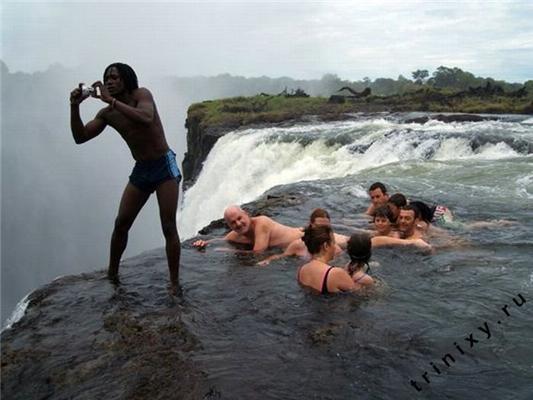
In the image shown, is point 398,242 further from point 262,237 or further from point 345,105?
point 345,105

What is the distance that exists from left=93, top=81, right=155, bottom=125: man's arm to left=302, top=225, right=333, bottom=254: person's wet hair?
1.81 m

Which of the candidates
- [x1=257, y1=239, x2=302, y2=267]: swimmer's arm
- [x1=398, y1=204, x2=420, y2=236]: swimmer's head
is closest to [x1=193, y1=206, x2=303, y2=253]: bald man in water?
[x1=257, y1=239, x2=302, y2=267]: swimmer's arm

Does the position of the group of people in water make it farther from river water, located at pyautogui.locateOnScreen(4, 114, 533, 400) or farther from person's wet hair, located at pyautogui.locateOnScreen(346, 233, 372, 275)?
river water, located at pyautogui.locateOnScreen(4, 114, 533, 400)

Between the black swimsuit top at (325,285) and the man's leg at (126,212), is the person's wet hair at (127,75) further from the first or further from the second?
the black swimsuit top at (325,285)

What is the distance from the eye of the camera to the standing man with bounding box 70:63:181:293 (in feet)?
14.6

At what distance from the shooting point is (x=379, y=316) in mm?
4652

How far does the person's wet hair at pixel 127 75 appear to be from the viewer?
4.61 meters

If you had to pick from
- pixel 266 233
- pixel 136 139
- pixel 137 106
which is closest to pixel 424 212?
pixel 266 233

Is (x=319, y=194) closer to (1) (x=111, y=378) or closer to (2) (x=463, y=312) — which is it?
(2) (x=463, y=312)

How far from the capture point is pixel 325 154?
676 inches

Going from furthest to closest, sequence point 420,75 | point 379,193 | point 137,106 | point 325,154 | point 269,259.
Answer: point 420,75 → point 325,154 → point 379,193 → point 269,259 → point 137,106

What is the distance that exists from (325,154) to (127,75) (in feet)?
42.3

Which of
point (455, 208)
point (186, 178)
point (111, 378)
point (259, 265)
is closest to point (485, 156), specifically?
point (455, 208)

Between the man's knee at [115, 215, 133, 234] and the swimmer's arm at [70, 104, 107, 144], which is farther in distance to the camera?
the man's knee at [115, 215, 133, 234]
